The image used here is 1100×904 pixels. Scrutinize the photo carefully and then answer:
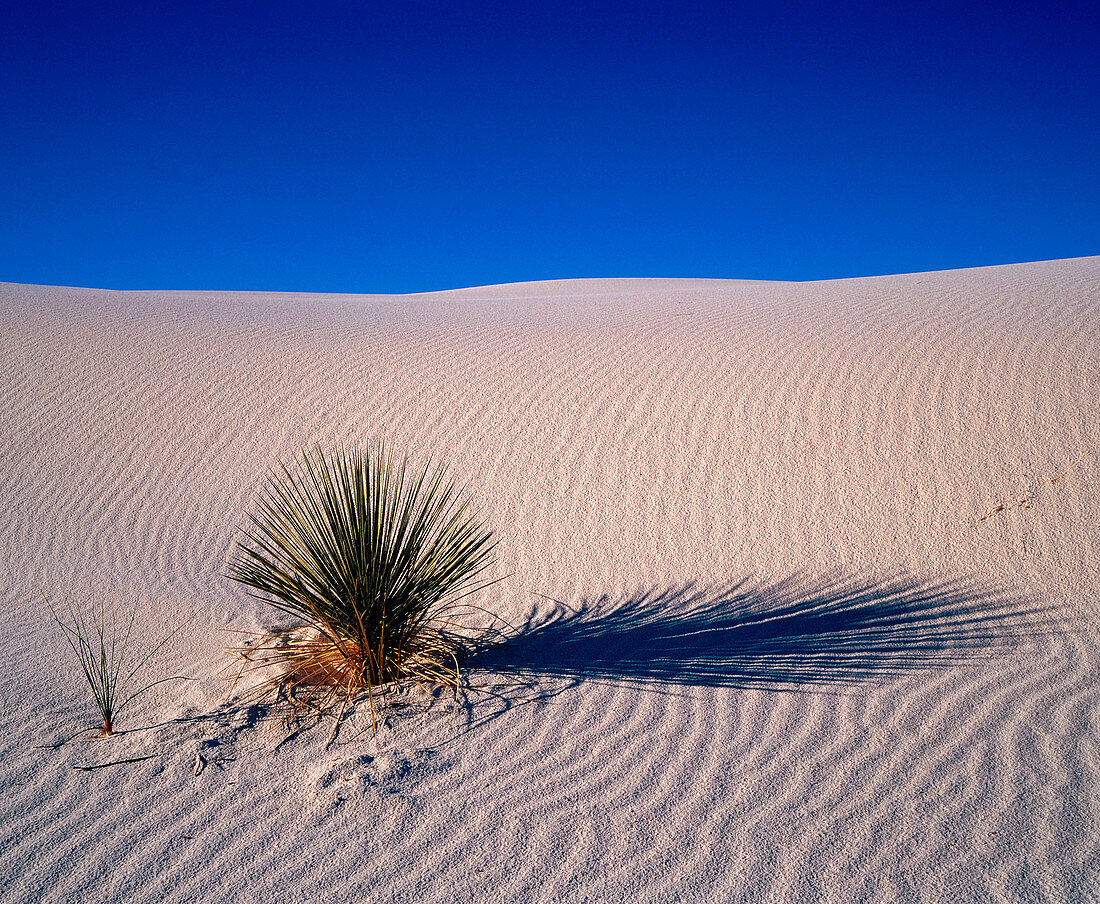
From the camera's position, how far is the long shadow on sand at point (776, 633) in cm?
391

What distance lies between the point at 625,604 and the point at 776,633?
1065mm

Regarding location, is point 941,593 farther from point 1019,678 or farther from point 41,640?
point 41,640

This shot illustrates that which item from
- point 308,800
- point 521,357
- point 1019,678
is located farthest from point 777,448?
point 308,800

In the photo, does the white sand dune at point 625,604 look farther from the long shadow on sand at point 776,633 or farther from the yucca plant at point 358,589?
the yucca plant at point 358,589

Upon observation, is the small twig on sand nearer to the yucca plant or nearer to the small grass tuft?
the small grass tuft

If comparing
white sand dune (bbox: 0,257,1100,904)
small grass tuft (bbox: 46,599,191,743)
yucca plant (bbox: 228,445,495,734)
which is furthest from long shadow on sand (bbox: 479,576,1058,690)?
small grass tuft (bbox: 46,599,191,743)

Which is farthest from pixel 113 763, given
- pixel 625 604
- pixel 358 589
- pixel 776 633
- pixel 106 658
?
pixel 776 633

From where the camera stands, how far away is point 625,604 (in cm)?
509

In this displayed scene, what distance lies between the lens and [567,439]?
7.44 m

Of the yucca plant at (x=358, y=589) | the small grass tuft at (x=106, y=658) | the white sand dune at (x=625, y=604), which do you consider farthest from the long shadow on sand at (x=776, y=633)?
the small grass tuft at (x=106, y=658)

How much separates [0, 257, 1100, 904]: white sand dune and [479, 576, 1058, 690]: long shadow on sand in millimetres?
33

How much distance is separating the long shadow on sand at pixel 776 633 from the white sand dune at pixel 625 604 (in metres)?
0.03

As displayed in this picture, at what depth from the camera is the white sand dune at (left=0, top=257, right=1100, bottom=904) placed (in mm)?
2498

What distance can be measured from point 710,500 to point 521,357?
402cm
